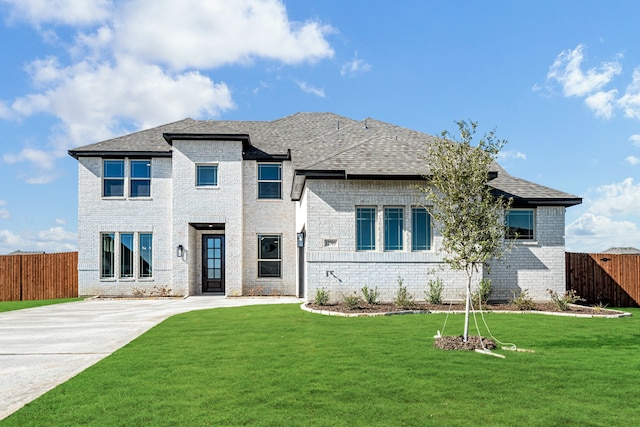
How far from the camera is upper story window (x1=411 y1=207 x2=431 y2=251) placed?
16938mm

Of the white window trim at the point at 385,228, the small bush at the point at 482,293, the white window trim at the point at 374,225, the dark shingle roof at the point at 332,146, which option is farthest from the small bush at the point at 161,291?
the small bush at the point at 482,293

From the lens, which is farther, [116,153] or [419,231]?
[116,153]

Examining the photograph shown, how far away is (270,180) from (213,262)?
15.4 feet

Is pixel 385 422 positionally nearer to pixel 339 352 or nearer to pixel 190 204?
pixel 339 352

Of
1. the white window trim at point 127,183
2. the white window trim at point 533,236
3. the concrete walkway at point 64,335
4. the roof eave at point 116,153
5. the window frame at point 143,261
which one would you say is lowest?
the concrete walkway at point 64,335

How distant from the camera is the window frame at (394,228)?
55.3ft

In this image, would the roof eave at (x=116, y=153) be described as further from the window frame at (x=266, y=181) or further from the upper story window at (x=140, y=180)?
the window frame at (x=266, y=181)

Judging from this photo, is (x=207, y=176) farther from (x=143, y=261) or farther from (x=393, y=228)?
(x=393, y=228)

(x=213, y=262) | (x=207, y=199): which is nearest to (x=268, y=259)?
(x=213, y=262)

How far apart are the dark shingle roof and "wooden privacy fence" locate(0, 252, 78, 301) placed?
5157 mm

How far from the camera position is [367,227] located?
1689 cm

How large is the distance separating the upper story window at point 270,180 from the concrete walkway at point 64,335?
16.6 feet

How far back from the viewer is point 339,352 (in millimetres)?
8781

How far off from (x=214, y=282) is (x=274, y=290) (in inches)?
123
